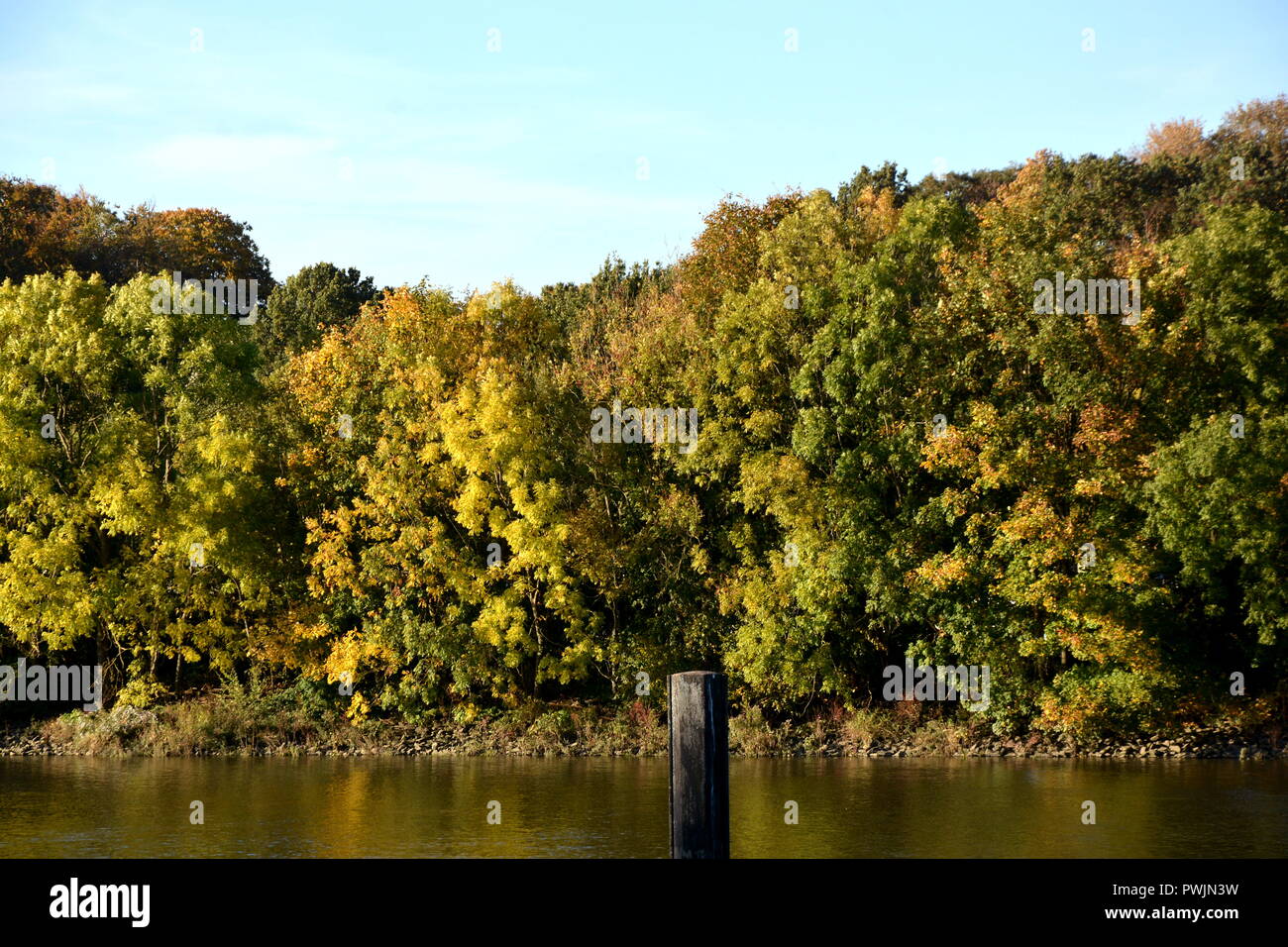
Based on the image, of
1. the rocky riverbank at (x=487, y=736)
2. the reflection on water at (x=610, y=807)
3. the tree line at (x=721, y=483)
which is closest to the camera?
the reflection on water at (x=610, y=807)

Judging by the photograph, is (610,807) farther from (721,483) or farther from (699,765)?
(699,765)

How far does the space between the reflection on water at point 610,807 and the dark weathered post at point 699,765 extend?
541 inches

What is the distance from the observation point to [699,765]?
10.2 metres

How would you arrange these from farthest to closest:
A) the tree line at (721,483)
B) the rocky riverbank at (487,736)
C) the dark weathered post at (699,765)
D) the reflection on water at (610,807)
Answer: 1. the rocky riverbank at (487,736)
2. the tree line at (721,483)
3. the reflection on water at (610,807)
4. the dark weathered post at (699,765)

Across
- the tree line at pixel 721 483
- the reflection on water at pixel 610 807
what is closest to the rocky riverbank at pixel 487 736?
the tree line at pixel 721 483

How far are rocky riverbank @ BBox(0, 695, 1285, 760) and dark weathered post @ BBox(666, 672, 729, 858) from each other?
96.2 feet

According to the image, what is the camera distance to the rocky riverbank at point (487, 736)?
1537 inches

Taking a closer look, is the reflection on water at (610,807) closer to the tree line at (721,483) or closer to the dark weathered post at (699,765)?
the tree line at (721,483)

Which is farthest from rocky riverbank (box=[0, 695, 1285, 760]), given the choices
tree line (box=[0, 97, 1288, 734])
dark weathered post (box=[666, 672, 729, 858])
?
dark weathered post (box=[666, 672, 729, 858])

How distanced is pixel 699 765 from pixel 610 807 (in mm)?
20276

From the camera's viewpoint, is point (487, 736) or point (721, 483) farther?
point (721, 483)

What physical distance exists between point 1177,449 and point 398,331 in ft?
74.3

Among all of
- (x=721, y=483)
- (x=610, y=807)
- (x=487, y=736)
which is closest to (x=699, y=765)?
(x=610, y=807)
